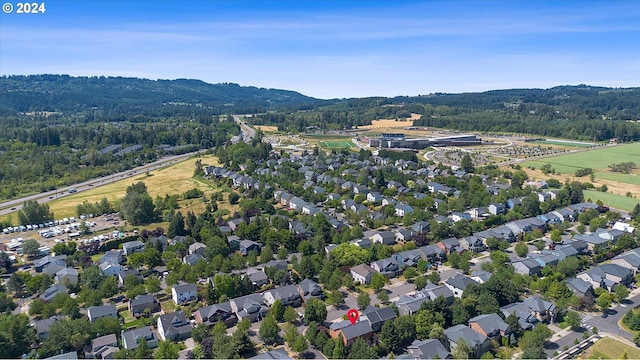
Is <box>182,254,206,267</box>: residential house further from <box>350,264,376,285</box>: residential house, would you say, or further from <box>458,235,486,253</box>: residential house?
<box>458,235,486,253</box>: residential house

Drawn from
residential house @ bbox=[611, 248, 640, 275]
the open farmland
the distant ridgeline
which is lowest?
residential house @ bbox=[611, 248, 640, 275]

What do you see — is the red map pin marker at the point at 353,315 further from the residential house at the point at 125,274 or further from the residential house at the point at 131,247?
the residential house at the point at 131,247

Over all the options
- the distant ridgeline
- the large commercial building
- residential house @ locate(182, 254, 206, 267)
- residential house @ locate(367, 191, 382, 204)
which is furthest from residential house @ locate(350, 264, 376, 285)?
the distant ridgeline

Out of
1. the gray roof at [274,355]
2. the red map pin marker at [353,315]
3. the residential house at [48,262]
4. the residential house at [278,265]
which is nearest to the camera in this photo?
the gray roof at [274,355]

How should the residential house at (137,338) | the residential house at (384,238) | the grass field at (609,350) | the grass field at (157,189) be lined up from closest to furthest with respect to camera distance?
the grass field at (609,350)
the residential house at (137,338)
the residential house at (384,238)
the grass field at (157,189)

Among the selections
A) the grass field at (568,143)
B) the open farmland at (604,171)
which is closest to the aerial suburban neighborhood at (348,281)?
the open farmland at (604,171)

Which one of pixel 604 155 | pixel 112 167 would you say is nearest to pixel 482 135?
pixel 604 155

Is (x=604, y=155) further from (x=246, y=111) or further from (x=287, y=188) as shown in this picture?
(x=246, y=111)
